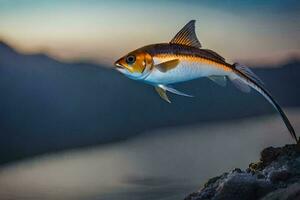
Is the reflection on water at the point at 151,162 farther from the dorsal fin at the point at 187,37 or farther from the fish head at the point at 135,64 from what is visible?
the fish head at the point at 135,64

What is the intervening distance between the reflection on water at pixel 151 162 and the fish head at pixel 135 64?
1.02m

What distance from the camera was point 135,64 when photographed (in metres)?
1.53

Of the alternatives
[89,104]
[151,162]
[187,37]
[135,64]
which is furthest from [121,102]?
[135,64]

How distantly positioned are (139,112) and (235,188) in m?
0.97

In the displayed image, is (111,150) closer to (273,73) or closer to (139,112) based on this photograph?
(139,112)

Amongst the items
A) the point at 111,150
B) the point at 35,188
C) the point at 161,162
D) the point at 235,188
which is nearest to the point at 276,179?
the point at 235,188

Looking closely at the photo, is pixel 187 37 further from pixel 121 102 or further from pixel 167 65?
pixel 121 102

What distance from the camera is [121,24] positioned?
96.8 inches

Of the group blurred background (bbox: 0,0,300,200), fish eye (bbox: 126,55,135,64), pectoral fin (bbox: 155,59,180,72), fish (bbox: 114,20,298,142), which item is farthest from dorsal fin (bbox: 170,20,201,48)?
blurred background (bbox: 0,0,300,200)

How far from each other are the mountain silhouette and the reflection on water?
6cm

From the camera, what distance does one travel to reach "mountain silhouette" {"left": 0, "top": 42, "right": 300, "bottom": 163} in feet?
8.16

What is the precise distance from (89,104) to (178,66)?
1030 millimetres

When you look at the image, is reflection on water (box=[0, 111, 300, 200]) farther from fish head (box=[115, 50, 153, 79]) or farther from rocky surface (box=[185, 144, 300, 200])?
fish head (box=[115, 50, 153, 79])

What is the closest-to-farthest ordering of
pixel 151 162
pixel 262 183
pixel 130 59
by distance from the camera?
pixel 130 59
pixel 262 183
pixel 151 162
